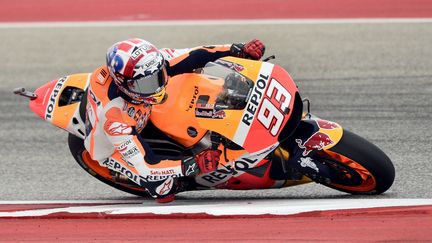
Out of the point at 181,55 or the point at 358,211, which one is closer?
the point at 358,211

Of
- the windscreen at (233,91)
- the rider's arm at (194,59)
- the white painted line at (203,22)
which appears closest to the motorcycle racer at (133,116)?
the rider's arm at (194,59)

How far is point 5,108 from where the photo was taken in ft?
33.6

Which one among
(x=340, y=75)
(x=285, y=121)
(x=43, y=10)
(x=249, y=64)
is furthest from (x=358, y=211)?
(x=43, y=10)

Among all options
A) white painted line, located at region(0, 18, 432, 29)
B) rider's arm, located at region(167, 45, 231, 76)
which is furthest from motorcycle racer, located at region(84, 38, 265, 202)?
white painted line, located at region(0, 18, 432, 29)

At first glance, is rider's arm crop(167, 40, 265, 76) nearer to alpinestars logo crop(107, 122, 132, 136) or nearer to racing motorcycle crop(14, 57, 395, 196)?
racing motorcycle crop(14, 57, 395, 196)

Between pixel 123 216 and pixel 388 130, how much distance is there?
348 centimetres

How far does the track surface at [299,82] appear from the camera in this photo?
767 centimetres

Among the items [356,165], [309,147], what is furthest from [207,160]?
[356,165]

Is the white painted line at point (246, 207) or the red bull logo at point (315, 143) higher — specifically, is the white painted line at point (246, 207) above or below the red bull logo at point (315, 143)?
below

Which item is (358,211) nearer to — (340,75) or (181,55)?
(181,55)

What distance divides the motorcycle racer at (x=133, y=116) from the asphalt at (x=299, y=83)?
2.52 ft

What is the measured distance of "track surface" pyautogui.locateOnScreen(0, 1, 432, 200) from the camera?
302 inches

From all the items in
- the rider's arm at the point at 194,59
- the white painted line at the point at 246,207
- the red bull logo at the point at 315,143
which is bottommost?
the white painted line at the point at 246,207

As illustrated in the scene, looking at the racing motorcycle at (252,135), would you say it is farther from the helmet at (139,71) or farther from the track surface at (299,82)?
the track surface at (299,82)
